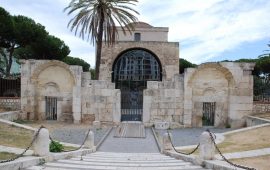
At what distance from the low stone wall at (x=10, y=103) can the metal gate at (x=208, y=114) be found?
1398 centimetres

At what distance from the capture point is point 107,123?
2552cm

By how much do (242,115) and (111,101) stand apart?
942 centimetres

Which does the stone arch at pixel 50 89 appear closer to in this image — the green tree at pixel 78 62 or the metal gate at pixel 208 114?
the metal gate at pixel 208 114

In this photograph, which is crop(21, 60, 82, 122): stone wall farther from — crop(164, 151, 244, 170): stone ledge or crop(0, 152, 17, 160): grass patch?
crop(164, 151, 244, 170): stone ledge

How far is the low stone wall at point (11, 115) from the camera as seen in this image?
895 inches

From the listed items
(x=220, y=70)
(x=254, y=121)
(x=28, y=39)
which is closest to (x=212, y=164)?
(x=254, y=121)

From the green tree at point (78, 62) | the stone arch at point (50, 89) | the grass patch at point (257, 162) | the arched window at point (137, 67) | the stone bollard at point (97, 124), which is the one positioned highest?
the green tree at point (78, 62)

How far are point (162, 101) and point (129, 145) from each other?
7994 mm

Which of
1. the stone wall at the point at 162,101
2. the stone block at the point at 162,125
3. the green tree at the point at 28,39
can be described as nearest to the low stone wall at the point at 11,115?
the stone wall at the point at 162,101

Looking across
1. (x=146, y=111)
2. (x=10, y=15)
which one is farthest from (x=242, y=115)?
(x=10, y=15)

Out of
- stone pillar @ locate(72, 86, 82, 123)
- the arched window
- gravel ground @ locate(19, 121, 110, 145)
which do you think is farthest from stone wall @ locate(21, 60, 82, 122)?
the arched window

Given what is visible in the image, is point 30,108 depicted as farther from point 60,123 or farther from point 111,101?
point 111,101

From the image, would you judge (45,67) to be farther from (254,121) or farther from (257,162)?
(257,162)

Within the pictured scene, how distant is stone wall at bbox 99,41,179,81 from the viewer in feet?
146
